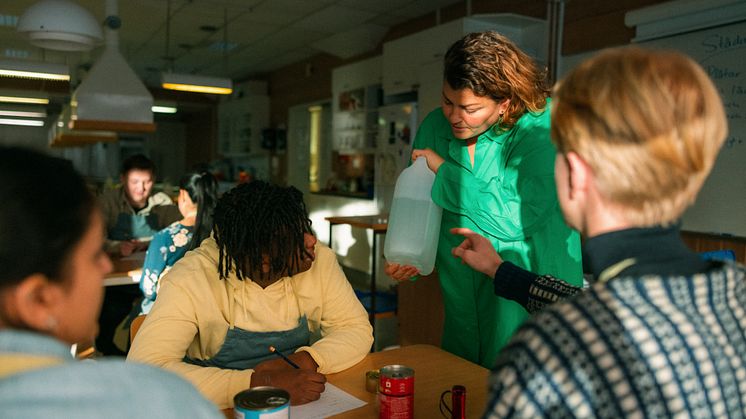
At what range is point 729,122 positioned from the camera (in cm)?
320

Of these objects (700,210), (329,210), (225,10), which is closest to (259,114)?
(329,210)

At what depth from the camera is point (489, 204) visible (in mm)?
1521

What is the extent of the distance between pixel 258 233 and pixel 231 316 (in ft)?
0.70

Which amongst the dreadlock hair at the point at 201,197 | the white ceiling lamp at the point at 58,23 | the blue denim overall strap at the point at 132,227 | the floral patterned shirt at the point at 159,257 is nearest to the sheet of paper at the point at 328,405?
the dreadlock hair at the point at 201,197

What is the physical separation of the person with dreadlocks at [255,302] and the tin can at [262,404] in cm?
29

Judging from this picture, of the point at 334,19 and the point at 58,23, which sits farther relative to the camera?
the point at 334,19

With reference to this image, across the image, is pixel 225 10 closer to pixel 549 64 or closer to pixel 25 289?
pixel 549 64

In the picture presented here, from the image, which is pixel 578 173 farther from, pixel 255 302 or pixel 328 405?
pixel 255 302

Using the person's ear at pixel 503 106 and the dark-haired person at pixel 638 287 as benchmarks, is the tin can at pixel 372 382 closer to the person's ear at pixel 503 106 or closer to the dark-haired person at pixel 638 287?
the dark-haired person at pixel 638 287

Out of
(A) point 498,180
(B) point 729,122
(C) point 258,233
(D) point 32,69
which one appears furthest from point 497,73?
(D) point 32,69

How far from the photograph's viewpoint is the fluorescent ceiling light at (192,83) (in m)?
4.77

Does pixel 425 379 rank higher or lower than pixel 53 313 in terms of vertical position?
lower

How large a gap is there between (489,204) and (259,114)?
7745 mm

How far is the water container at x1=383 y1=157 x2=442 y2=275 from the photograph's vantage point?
167 cm
